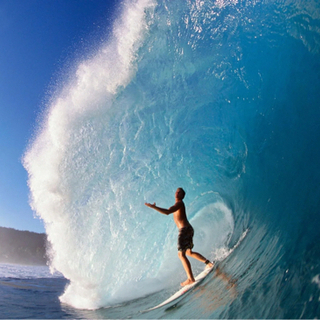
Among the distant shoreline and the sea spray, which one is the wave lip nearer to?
the sea spray

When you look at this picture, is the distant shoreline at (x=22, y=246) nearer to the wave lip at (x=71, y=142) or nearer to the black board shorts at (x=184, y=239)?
the wave lip at (x=71, y=142)

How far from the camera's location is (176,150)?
7.18m

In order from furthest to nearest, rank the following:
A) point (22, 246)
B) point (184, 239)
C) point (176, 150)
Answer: point (22, 246)
point (176, 150)
point (184, 239)

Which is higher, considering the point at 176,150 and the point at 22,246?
the point at 22,246

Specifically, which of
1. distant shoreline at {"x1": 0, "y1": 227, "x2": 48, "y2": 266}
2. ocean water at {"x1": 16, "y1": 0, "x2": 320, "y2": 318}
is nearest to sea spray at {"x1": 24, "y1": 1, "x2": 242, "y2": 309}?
ocean water at {"x1": 16, "y1": 0, "x2": 320, "y2": 318}

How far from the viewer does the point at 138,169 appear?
7270mm

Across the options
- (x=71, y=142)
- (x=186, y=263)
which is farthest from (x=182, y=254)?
(x=71, y=142)

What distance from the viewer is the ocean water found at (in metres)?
4.68

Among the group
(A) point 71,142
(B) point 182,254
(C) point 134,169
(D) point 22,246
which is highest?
(D) point 22,246

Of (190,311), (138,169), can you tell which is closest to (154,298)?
(190,311)

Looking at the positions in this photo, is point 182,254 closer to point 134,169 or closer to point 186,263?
point 186,263

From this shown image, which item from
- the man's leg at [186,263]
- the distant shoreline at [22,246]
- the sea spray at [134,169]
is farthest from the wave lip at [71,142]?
the distant shoreline at [22,246]

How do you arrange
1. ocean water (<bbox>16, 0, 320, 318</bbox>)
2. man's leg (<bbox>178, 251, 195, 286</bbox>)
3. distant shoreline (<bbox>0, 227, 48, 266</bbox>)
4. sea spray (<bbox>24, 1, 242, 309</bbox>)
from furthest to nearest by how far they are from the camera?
distant shoreline (<bbox>0, 227, 48, 266</bbox>)
sea spray (<bbox>24, 1, 242, 309</bbox>)
ocean water (<bbox>16, 0, 320, 318</bbox>)
man's leg (<bbox>178, 251, 195, 286</bbox>)

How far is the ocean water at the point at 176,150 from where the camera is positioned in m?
4.68
